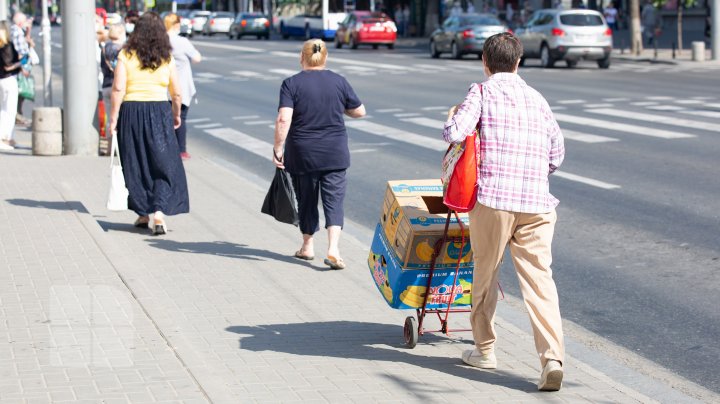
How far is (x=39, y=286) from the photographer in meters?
8.15

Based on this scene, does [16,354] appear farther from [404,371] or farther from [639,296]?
[639,296]

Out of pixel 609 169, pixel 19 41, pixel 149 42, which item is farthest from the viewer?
pixel 19 41

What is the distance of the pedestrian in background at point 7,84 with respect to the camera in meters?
17.1

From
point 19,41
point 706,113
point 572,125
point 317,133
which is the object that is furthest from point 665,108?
point 317,133

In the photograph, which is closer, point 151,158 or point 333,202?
point 333,202

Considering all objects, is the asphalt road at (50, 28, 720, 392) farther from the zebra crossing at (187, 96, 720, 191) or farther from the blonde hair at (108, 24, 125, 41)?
the blonde hair at (108, 24, 125, 41)

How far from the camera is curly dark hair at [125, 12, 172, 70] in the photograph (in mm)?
10266

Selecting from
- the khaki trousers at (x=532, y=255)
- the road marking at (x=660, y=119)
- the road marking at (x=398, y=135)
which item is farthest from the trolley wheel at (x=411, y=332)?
the road marking at (x=660, y=119)

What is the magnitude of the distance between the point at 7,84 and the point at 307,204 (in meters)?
9.18

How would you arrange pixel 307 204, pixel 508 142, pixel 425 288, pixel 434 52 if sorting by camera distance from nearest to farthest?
pixel 508 142 → pixel 425 288 → pixel 307 204 → pixel 434 52

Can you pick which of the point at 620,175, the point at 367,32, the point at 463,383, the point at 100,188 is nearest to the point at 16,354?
the point at 463,383

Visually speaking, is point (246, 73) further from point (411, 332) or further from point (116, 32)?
point (411, 332)

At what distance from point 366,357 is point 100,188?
23.5 feet

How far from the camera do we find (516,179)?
603 centimetres
